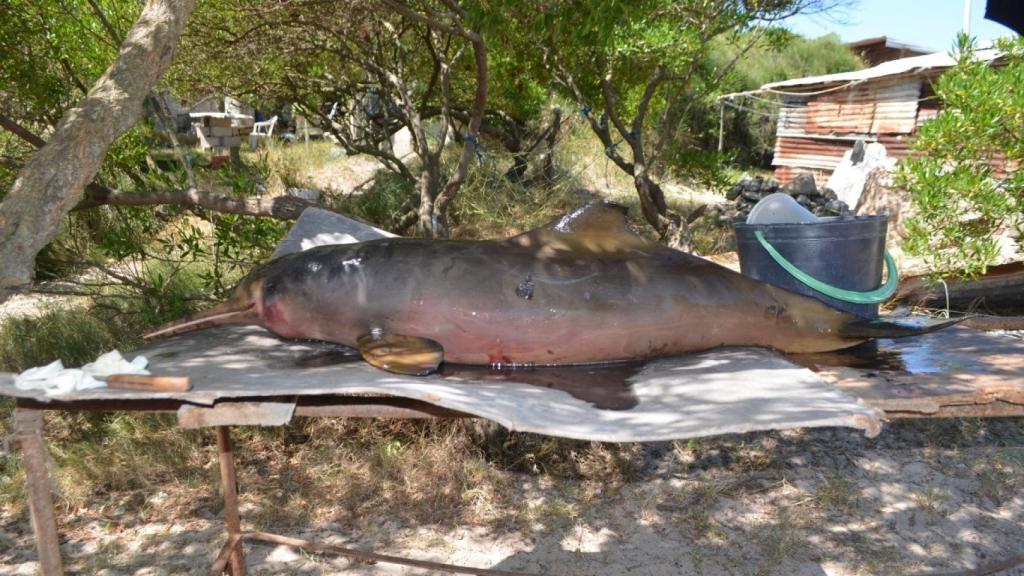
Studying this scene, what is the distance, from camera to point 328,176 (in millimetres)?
12656

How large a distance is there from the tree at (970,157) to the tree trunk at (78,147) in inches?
172

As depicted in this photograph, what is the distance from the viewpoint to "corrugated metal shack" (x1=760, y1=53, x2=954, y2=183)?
16094 mm

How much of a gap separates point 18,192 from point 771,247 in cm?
327

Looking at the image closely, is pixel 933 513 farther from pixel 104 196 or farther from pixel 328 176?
pixel 328 176

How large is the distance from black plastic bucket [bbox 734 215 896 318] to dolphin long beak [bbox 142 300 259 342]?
2449 mm

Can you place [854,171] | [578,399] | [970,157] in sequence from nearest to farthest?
[578,399], [970,157], [854,171]

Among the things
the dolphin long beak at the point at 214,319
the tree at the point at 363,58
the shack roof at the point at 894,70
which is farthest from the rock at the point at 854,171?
the dolphin long beak at the point at 214,319

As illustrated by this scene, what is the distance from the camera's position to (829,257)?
3.33 m

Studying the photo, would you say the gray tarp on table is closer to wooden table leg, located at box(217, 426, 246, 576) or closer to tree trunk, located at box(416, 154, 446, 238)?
wooden table leg, located at box(217, 426, 246, 576)

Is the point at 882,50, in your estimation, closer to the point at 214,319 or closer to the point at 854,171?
the point at 854,171

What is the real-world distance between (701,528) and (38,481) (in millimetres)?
3463

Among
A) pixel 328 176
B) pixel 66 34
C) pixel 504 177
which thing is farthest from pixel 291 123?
pixel 66 34

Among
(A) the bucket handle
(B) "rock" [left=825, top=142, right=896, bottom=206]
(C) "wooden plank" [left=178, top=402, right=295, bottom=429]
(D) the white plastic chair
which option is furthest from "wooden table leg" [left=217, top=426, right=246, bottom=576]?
(B) "rock" [left=825, top=142, right=896, bottom=206]

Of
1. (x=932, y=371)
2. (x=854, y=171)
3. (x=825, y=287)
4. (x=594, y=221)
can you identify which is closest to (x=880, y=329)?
(x=825, y=287)
